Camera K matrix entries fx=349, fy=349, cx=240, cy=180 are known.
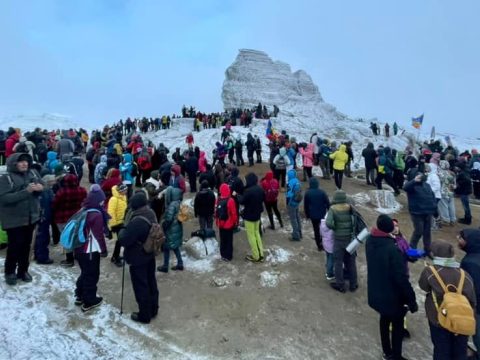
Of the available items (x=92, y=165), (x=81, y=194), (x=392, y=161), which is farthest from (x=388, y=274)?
(x=92, y=165)

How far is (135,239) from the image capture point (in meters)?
5.50

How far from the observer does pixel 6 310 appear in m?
5.86

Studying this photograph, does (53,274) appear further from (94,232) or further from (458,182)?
(458,182)

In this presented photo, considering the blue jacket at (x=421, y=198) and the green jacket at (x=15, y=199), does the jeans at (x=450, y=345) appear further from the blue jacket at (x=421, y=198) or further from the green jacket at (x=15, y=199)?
the green jacket at (x=15, y=199)

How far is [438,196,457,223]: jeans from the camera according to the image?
1199 centimetres

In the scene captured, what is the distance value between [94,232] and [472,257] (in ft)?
19.3

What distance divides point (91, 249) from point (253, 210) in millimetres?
3794

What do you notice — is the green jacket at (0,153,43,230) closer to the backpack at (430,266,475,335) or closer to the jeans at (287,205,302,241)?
the jeans at (287,205,302,241)

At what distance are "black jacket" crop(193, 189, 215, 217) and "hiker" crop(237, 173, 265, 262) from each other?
0.84 meters

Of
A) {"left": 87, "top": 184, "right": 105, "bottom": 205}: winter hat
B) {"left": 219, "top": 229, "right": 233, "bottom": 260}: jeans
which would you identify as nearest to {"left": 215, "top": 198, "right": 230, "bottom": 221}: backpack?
{"left": 219, "top": 229, "right": 233, "bottom": 260}: jeans

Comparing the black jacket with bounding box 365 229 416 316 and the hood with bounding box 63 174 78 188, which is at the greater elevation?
the hood with bounding box 63 174 78 188

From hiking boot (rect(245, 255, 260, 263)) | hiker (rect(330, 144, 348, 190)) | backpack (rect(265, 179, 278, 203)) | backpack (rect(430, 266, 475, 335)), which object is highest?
hiker (rect(330, 144, 348, 190))

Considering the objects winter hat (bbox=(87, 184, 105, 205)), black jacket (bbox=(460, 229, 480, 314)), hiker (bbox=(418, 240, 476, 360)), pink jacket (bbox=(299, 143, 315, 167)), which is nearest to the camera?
hiker (bbox=(418, 240, 476, 360))

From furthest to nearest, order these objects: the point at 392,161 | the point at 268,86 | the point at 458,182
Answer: the point at 268,86 < the point at 392,161 < the point at 458,182
